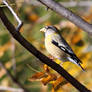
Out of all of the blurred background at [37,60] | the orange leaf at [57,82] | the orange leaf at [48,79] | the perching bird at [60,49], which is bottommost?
the blurred background at [37,60]

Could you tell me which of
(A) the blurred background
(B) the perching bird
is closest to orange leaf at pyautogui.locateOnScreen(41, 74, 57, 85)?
(A) the blurred background

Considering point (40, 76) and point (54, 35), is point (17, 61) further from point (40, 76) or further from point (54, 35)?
point (40, 76)

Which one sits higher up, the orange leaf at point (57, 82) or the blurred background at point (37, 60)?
the orange leaf at point (57, 82)

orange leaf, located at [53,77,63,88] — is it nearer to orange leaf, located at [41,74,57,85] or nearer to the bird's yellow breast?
orange leaf, located at [41,74,57,85]

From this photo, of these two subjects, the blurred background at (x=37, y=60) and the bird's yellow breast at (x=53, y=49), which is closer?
the blurred background at (x=37, y=60)

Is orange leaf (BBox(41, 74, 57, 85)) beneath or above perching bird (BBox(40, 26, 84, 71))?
above

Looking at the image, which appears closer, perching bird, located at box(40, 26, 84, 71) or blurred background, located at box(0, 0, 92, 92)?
blurred background, located at box(0, 0, 92, 92)

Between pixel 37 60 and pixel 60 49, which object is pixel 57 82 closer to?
pixel 37 60

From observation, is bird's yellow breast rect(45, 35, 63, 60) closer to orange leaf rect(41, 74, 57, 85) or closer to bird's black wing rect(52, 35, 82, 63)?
bird's black wing rect(52, 35, 82, 63)

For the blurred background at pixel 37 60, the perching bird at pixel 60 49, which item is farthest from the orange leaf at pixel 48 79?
the perching bird at pixel 60 49

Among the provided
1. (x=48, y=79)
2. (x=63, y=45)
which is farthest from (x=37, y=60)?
(x=63, y=45)

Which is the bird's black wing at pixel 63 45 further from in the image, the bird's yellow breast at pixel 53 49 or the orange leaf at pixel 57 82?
the orange leaf at pixel 57 82

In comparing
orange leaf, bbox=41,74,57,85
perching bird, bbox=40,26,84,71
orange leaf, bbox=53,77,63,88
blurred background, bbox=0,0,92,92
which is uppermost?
orange leaf, bbox=41,74,57,85

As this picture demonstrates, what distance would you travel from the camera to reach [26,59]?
383 centimetres
